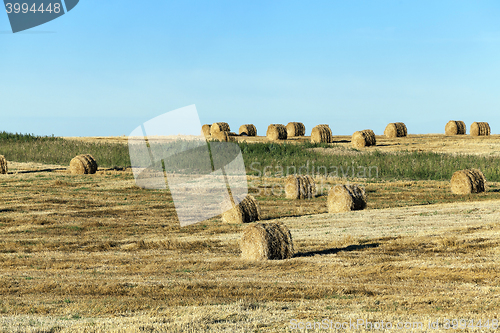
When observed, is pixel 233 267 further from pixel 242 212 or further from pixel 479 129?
pixel 479 129

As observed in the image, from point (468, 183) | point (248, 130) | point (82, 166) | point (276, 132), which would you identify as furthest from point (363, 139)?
point (82, 166)

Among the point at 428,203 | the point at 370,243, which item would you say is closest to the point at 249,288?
the point at 370,243

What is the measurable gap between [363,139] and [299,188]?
2646 centimetres

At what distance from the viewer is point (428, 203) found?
2938 centimetres

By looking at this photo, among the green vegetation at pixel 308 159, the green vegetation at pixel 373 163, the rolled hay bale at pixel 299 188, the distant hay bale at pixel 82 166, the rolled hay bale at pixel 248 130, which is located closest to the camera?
the rolled hay bale at pixel 299 188

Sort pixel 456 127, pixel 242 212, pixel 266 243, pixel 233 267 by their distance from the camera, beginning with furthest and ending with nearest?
pixel 456 127 < pixel 242 212 < pixel 266 243 < pixel 233 267

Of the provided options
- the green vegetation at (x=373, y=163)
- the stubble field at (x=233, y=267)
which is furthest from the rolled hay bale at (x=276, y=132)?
the stubble field at (x=233, y=267)

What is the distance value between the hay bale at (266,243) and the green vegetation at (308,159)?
26.6 metres

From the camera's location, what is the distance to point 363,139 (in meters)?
57.1

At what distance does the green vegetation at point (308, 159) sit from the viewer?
139 feet

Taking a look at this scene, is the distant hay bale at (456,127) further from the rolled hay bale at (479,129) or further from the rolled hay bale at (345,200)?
the rolled hay bale at (345,200)

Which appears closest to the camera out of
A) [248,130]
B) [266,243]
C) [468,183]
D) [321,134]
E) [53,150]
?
[266,243]

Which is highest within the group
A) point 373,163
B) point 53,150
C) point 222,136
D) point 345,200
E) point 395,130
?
point 222,136

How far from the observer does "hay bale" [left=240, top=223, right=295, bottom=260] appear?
15.6 metres
